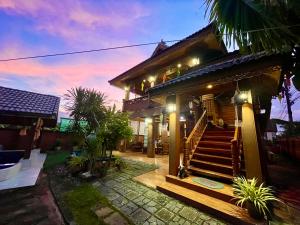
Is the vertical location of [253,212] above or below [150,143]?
below

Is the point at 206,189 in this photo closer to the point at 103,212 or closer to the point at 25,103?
the point at 103,212

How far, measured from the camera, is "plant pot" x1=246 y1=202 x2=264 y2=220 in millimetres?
2992

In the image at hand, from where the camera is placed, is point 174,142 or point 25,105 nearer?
point 174,142

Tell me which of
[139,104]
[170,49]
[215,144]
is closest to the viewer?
[215,144]

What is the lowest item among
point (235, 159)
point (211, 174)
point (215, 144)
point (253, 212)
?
point (253, 212)

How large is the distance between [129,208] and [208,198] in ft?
7.19

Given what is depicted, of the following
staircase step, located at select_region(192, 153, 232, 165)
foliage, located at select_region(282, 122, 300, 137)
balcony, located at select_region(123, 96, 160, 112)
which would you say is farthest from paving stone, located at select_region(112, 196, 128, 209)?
foliage, located at select_region(282, 122, 300, 137)

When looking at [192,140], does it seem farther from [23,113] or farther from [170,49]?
[23,113]

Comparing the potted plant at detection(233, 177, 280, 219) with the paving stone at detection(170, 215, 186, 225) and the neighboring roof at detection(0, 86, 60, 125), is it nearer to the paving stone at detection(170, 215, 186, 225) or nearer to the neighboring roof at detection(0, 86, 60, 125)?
the paving stone at detection(170, 215, 186, 225)

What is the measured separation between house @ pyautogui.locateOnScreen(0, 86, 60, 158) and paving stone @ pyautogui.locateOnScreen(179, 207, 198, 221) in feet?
27.5

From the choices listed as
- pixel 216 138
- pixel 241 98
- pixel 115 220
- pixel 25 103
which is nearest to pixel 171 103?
pixel 241 98

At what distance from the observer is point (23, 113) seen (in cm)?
730

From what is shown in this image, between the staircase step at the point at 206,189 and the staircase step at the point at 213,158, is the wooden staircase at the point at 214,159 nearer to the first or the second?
the staircase step at the point at 213,158

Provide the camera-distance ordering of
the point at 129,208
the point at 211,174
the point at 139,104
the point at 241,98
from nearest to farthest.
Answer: the point at 129,208, the point at 241,98, the point at 211,174, the point at 139,104
